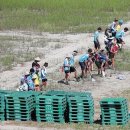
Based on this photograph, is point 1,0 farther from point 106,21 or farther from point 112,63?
point 112,63

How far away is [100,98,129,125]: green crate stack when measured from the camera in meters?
19.3

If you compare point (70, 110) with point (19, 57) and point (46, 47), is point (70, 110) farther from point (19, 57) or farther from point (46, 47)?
point (46, 47)

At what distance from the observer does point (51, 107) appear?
19.9 meters

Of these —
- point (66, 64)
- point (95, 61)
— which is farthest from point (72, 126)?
point (95, 61)

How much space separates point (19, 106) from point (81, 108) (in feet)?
7.04

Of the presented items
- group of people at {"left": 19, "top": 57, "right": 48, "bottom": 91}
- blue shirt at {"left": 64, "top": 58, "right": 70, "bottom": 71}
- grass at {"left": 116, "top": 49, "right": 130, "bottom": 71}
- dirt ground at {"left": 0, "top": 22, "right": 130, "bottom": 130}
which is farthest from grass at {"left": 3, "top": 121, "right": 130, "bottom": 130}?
grass at {"left": 116, "top": 49, "right": 130, "bottom": 71}

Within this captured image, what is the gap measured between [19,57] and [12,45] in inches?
157

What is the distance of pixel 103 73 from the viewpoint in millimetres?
27688

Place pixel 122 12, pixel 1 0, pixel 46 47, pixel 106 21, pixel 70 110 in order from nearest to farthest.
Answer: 1. pixel 70 110
2. pixel 46 47
3. pixel 106 21
4. pixel 122 12
5. pixel 1 0

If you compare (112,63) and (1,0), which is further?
(1,0)

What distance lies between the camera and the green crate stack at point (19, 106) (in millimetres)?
20125

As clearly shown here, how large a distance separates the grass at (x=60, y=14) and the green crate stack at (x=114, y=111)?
22.9 metres

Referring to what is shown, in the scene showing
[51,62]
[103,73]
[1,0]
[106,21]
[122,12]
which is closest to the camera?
[103,73]

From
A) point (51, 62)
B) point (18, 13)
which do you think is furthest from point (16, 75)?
point (18, 13)
